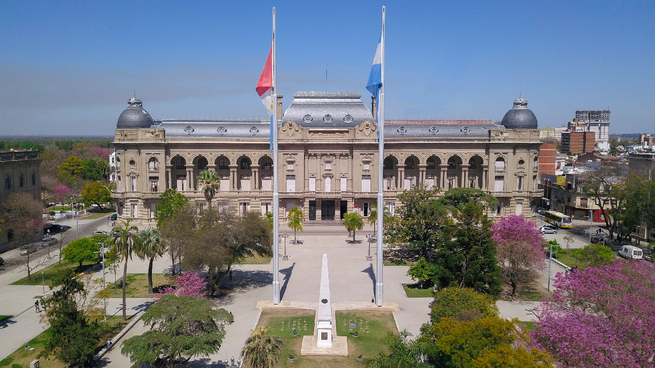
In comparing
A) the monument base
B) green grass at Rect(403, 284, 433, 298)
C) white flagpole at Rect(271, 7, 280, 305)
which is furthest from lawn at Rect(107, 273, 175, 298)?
green grass at Rect(403, 284, 433, 298)

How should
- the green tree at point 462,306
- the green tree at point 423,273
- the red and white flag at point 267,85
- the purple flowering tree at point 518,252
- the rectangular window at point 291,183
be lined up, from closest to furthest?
the green tree at point 462,306
the red and white flag at point 267,85
the purple flowering tree at point 518,252
the green tree at point 423,273
the rectangular window at point 291,183

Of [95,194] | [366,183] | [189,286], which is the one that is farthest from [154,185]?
[189,286]

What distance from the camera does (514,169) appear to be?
74.8m

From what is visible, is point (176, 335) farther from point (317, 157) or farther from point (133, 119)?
point (133, 119)

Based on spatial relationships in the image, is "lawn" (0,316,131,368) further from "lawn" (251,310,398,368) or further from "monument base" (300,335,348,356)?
"monument base" (300,335,348,356)

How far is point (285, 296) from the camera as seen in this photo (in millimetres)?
42438

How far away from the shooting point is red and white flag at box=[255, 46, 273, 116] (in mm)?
34344

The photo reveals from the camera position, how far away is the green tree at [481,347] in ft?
77.8

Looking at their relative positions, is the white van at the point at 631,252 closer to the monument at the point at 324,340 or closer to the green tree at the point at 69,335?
the monument at the point at 324,340

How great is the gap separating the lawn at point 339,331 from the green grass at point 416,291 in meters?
5.54

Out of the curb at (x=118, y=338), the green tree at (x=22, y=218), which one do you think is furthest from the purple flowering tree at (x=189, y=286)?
the green tree at (x=22, y=218)

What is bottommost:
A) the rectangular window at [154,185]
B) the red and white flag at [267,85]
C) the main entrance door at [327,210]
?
the main entrance door at [327,210]

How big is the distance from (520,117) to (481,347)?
5701 centimetres

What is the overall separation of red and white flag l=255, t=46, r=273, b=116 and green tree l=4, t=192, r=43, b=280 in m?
37.8
